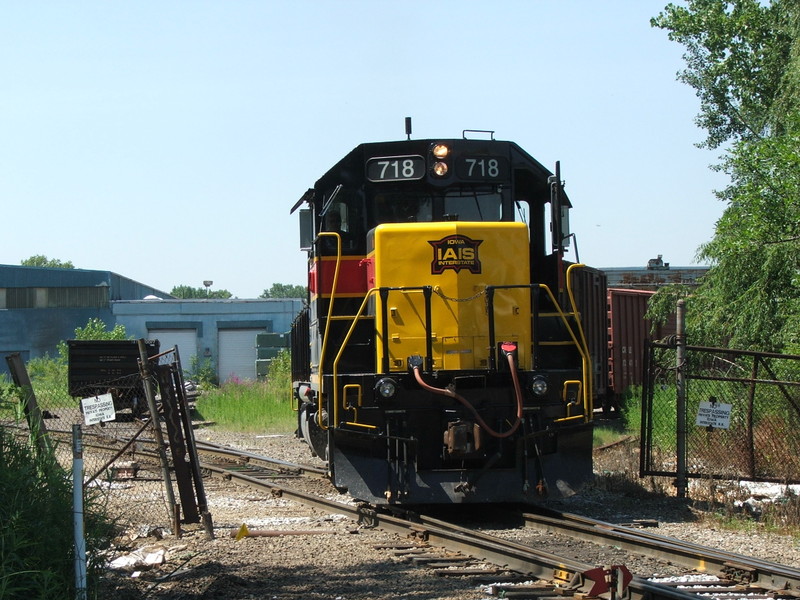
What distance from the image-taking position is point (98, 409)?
7.71m

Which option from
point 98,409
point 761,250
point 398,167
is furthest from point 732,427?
point 98,409

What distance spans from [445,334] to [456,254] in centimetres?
77

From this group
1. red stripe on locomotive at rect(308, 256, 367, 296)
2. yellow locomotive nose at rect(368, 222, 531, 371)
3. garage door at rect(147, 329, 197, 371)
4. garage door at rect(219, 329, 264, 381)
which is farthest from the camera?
garage door at rect(219, 329, 264, 381)

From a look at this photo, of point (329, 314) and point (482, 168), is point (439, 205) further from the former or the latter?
point (329, 314)

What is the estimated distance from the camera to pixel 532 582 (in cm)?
612

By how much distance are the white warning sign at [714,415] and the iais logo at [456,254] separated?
3015 mm

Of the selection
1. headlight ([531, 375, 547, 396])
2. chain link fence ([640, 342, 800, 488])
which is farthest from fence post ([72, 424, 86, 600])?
chain link fence ([640, 342, 800, 488])

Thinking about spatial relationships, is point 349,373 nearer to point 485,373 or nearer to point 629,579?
point 485,373

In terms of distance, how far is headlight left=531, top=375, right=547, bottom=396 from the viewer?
332 inches

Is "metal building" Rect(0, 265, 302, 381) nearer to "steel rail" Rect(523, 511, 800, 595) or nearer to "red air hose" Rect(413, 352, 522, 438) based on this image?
"red air hose" Rect(413, 352, 522, 438)

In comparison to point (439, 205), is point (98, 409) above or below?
below

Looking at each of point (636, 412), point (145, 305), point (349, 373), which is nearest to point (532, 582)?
point (349, 373)

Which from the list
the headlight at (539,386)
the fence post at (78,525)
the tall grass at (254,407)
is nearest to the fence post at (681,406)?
the headlight at (539,386)

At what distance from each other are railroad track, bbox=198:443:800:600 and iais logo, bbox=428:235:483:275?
2.35 metres
